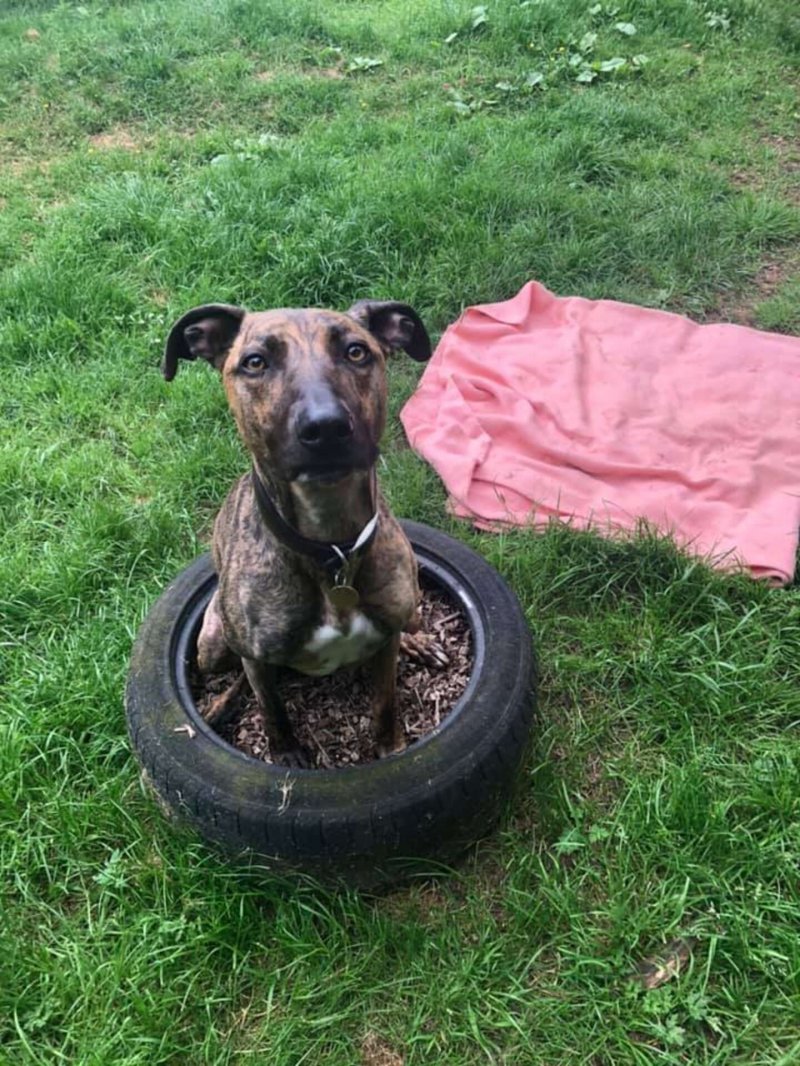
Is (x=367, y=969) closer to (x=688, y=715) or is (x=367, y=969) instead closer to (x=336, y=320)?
(x=688, y=715)

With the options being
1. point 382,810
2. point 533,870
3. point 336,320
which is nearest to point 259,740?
point 382,810

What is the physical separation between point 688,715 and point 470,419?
1850 millimetres

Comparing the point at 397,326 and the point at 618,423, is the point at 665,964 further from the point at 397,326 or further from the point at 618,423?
the point at 618,423

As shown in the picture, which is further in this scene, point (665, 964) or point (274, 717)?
point (274, 717)

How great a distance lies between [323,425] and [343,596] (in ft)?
1.80

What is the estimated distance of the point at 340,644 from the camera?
98.0 inches

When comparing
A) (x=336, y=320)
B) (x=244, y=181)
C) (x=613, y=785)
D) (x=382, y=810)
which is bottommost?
(x=613, y=785)

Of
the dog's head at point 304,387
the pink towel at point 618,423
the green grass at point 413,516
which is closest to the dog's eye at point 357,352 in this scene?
the dog's head at point 304,387

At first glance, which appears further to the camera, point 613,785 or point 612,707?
point 612,707

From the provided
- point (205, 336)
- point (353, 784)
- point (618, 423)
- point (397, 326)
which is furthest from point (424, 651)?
point (618, 423)

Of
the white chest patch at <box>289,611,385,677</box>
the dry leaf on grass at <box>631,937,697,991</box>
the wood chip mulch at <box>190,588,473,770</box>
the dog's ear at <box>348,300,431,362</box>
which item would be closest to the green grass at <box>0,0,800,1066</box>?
the dry leaf on grass at <box>631,937,697,991</box>

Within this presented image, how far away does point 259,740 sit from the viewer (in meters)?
2.93

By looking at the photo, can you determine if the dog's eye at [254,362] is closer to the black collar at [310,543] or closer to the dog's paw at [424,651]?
the black collar at [310,543]

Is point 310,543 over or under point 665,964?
over
